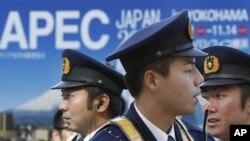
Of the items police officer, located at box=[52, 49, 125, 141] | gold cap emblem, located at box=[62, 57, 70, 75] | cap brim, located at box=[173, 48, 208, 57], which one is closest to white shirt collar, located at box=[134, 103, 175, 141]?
cap brim, located at box=[173, 48, 208, 57]

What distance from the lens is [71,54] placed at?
3.18 m

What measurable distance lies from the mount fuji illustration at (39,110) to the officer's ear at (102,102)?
90.0 inches

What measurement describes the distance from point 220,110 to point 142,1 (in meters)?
2.94

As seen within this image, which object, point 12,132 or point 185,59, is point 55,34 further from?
point 185,59

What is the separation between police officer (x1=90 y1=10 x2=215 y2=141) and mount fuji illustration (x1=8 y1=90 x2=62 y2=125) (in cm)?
331

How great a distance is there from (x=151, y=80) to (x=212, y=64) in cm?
78

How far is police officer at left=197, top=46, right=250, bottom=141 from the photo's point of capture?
2.68 m

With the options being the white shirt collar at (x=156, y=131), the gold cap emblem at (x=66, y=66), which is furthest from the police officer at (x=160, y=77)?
the gold cap emblem at (x=66, y=66)

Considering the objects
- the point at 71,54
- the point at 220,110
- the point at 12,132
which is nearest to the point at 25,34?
the point at 12,132

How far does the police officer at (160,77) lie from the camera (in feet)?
6.55

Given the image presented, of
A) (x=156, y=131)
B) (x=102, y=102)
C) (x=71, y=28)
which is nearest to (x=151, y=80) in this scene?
(x=156, y=131)

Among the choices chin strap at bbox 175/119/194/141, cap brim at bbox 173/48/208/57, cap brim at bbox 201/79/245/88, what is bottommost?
chin strap at bbox 175/119/194/141

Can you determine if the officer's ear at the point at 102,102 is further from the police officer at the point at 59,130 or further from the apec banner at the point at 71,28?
the apec banner at the point at 71,28

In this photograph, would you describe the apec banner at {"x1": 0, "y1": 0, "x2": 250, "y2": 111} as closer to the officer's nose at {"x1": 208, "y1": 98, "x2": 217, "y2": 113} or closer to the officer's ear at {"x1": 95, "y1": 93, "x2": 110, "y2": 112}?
the officer's ear at {"x1": 95, "y1": 93, "x2": 110, "y2": 112}
